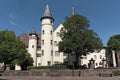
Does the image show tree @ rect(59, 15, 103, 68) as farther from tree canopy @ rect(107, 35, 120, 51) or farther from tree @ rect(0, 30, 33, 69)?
tree canopy @ rect(107, 35, 120, 51)

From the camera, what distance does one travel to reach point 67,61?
6088 centimetres

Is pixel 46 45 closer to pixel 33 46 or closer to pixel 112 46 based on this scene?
pixel 33 46

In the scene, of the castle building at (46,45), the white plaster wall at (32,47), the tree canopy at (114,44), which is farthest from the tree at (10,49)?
the tree canopy at (114,44)

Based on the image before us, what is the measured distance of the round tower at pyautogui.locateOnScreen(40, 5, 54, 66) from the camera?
5792cm

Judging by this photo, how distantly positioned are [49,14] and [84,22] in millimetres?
15596

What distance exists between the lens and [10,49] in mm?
47031

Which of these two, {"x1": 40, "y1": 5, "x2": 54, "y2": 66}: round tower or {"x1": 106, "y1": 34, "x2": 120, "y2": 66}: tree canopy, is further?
{"x1": 106, "y1": 34, "x2": 120, "y2": 66}: tree canopy

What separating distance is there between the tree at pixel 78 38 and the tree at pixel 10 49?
36.1 feet

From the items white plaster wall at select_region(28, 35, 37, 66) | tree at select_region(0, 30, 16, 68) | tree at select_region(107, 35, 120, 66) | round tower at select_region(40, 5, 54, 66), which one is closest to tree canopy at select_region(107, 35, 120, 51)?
tree at select_region(107, 35, 120, 66)

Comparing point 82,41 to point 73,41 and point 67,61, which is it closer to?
point 73,41

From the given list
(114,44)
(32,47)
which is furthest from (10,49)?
(114,44)

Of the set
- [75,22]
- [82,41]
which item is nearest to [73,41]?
[82,41]

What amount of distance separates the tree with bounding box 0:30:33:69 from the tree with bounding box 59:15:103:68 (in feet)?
36.1

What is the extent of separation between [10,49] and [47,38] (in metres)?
15.3
